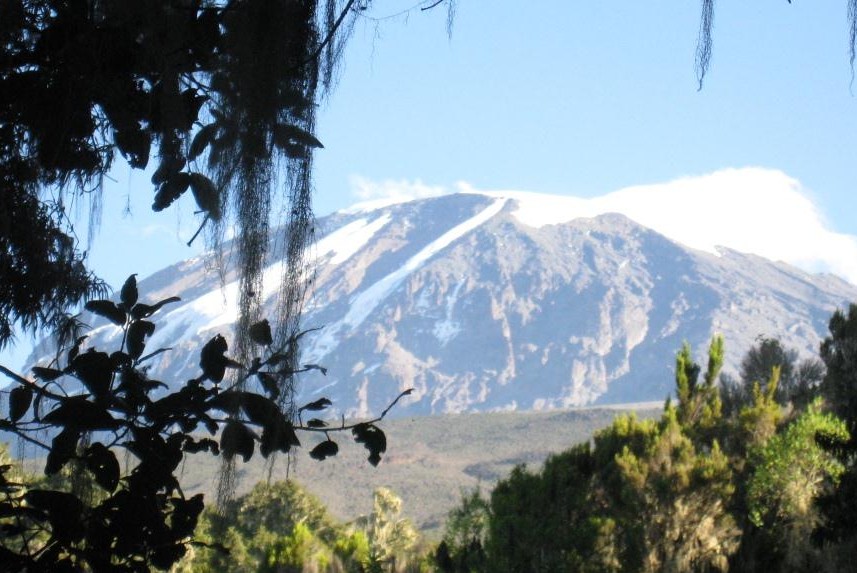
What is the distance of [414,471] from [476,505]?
8787cm

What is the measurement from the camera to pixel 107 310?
3229 mm

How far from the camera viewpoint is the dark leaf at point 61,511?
2715 millimetres

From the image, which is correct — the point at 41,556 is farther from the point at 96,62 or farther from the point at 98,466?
the point at 96,62

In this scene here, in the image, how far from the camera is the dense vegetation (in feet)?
48.2

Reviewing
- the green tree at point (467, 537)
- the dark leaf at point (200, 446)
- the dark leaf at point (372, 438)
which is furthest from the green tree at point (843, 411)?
the dark leaf at point (200, 446)

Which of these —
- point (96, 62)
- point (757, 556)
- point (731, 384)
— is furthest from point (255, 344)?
point (731, 384)

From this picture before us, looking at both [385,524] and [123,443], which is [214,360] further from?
[385,524]

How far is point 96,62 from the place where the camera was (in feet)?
8.64

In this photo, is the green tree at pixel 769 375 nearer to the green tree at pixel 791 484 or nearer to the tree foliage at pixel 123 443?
the green tree at pixel 791 484

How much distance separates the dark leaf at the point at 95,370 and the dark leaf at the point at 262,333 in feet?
2.15

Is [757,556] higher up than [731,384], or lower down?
lower down

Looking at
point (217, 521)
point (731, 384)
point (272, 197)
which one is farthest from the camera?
point (731, 384)

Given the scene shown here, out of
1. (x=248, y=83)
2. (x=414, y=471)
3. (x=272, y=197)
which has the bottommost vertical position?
(x=414, y=471)

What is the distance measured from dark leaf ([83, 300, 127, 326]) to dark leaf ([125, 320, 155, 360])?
0.15 feet
